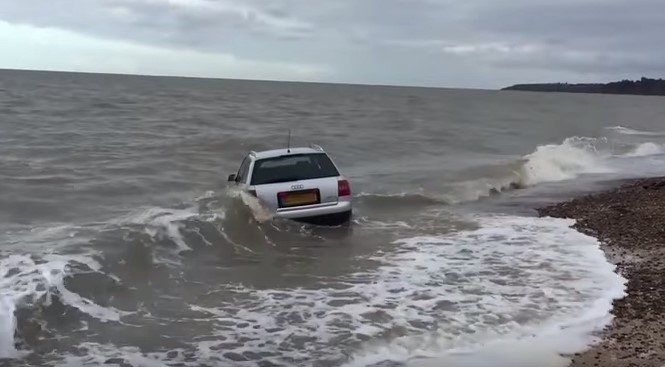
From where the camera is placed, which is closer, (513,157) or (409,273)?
(409,273)

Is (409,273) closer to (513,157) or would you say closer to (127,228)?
(127,228)

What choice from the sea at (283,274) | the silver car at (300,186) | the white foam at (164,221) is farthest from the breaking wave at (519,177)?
the white foam at (164,221)

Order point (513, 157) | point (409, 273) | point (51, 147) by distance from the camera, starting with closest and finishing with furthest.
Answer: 1. point (409, 273)
2. point (51, 147)
3. point (513, 157)

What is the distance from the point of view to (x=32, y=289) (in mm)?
7598

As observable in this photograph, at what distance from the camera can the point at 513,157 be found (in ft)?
Result: 89.1

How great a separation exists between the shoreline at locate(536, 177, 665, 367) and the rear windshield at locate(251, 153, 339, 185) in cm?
435

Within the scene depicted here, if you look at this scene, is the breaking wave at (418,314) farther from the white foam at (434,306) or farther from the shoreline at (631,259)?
the shoreline at (631,259)

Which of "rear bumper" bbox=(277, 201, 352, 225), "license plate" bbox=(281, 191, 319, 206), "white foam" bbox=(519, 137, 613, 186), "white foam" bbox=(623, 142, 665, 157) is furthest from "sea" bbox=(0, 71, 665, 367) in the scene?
"white foam" bbox=(623, 142, 665, 157)

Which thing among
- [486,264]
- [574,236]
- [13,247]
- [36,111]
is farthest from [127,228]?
[36,111]

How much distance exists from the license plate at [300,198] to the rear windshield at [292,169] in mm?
250

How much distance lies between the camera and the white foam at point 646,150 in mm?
29547

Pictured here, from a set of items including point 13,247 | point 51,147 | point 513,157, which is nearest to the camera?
point 13,247

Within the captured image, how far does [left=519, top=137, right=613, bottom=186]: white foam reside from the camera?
21.2 metres

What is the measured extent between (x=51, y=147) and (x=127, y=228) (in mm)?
14189
